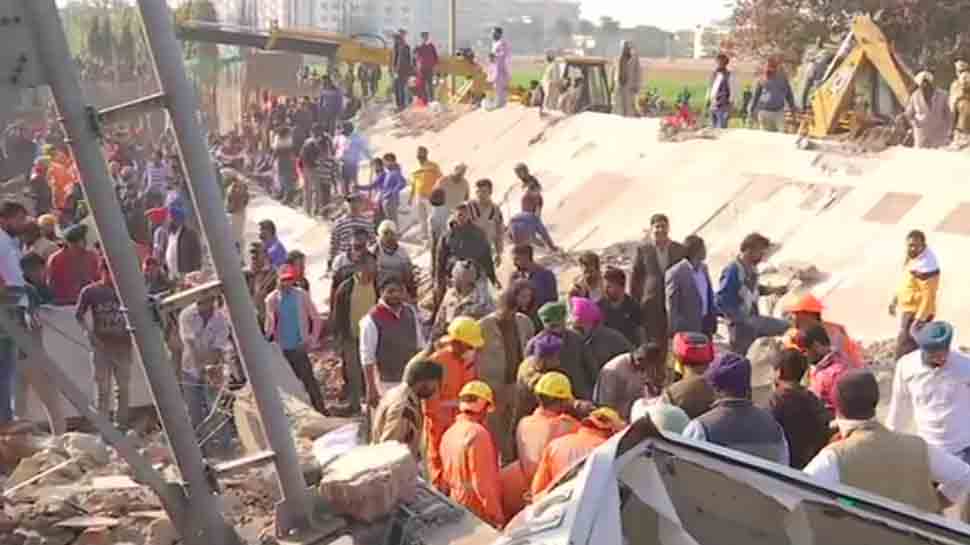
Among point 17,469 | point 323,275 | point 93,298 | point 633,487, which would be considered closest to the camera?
point 633,487

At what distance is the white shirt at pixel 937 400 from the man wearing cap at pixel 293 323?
4.73 metres

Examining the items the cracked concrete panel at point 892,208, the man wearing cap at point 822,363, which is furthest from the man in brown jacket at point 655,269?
the cracked concrete panel at point 892,208

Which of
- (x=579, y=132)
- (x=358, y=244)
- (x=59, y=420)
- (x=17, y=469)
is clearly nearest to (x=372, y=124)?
(x=579, y=132)

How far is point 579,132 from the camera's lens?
23.3 m

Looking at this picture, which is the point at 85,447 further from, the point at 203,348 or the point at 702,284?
the point at 702,284

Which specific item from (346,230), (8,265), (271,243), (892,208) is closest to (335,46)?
(892,208)

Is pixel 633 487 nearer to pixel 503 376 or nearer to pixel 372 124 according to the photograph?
pixel 503 376

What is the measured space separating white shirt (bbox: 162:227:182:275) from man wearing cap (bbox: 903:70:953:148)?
37.0 ft

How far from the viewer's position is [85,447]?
269 inches

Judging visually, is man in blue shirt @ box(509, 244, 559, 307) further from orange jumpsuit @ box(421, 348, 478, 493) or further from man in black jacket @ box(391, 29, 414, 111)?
man in black jacket @ box(391, 29, 414, 111)

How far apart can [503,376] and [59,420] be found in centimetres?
279

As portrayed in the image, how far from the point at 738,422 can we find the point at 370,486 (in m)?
1.60

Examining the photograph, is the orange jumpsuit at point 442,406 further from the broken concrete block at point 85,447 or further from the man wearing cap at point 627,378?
the broken concrete block at point 85,447

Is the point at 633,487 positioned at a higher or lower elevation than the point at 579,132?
higher
